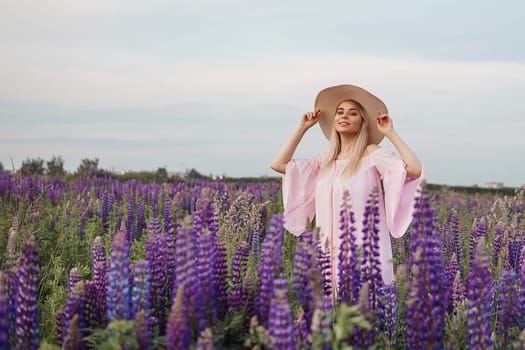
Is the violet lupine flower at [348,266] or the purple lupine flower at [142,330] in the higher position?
the violet lupine flower at [348,266]

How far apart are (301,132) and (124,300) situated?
12.2ft

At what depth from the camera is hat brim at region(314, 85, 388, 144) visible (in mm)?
6758

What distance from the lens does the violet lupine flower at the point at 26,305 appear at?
139 inches

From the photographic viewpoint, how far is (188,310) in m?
3.56

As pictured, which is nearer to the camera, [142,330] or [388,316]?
[142,330]

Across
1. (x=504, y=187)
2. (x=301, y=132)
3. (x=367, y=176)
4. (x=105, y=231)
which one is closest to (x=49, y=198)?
(x=105, y=231)

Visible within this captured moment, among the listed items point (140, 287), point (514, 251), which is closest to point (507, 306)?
point (140, 287)

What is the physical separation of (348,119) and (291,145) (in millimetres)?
688

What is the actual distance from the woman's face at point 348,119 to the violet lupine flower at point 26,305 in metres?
3.92

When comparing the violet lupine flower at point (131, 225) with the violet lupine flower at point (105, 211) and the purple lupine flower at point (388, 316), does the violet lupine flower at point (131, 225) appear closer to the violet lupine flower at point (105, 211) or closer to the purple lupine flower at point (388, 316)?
the violet lupine flower at point (105, 211)

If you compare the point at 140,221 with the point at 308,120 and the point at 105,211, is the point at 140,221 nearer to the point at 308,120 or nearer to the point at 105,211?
the point at 105,211

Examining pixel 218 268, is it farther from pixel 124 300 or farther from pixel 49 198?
pixel 49 198

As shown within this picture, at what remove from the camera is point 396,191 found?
20.5 feet

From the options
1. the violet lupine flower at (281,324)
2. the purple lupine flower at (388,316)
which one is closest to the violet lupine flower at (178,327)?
the violet lupine flower at (281,324)
